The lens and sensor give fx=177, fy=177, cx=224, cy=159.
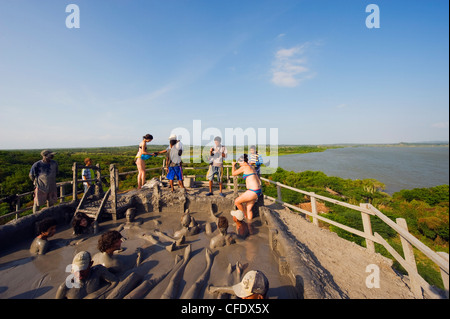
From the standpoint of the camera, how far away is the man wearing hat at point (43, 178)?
4.89 metres

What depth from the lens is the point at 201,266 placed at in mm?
3385

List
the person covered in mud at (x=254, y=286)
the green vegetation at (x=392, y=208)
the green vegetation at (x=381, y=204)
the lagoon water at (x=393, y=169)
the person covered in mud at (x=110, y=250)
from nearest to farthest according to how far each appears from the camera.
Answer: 1. the person covered in mud at (x=254, y=286)
2. the person covered in mud at (x=110, y=250)
3. the green vegetation at (x=392, y=208)
4. the green vegetation at (x=381, y=204)
5. the lagoon water at (x=393, y=169)

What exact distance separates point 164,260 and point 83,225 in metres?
2.88

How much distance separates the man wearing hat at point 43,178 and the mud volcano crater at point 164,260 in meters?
0.39

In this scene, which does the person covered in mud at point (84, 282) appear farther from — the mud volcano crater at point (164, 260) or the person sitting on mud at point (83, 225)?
the person sitting on mud at point (83, 225)

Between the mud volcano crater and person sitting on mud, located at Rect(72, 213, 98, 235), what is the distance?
205mm

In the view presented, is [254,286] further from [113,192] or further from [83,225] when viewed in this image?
[113,192]

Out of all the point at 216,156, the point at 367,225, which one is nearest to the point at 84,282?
the point at 216,156

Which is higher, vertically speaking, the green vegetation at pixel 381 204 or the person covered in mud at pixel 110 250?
the person covered in mud at pixel 110 250

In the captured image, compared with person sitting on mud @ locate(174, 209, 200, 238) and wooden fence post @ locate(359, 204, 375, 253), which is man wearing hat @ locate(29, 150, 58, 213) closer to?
person sitting on mud @ locate(174, 209, 200, 238)

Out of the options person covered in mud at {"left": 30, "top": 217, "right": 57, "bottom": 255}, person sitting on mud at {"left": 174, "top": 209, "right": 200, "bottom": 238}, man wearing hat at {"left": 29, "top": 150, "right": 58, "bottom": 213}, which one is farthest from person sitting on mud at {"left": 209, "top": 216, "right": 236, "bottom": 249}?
man wearing hat at {"left": 29, "top": 150, "right": 58, "bottom": 213}

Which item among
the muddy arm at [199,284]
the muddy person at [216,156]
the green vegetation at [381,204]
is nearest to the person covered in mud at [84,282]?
the muddy arm at [199,284]

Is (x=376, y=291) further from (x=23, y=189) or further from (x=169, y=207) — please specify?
(x=23, y=189)
